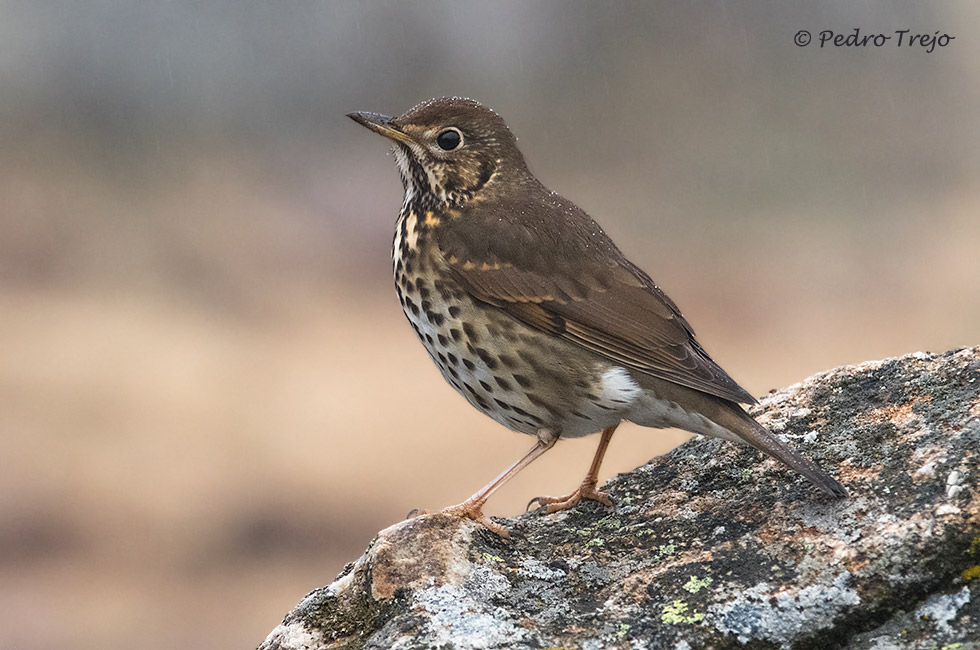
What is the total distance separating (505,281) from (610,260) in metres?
0.51

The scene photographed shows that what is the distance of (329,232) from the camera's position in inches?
665

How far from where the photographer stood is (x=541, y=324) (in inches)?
192

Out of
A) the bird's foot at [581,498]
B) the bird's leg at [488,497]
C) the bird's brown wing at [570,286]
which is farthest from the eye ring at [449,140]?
the bird's foot at [581,498]

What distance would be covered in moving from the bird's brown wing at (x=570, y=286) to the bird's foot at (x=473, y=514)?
0.86 metres

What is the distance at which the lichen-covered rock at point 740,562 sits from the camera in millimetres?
3342

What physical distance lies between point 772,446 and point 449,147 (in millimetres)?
2284

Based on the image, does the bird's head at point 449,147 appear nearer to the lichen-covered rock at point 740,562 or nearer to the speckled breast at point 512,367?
the speckled breast at point 512,367

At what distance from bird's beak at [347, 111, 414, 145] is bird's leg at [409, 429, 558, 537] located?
156 cm

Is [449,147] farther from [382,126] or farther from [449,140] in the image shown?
[382,126]

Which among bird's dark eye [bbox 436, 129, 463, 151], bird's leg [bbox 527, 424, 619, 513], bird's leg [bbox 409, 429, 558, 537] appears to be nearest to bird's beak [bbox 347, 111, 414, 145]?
bird's dark eye [bbox 436, 129, 463, 151]

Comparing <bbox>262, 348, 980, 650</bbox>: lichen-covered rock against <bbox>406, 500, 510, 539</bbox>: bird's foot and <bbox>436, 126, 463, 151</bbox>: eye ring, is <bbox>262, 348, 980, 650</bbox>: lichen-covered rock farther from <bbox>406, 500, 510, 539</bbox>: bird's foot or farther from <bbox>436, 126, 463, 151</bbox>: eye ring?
<bbox>436, 126, 463, 151</bbox>: eye ring

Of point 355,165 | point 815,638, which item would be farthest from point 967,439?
point 355,165

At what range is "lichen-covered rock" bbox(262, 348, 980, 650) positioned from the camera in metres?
3.34

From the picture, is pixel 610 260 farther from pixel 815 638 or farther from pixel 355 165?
pixel 355 165
